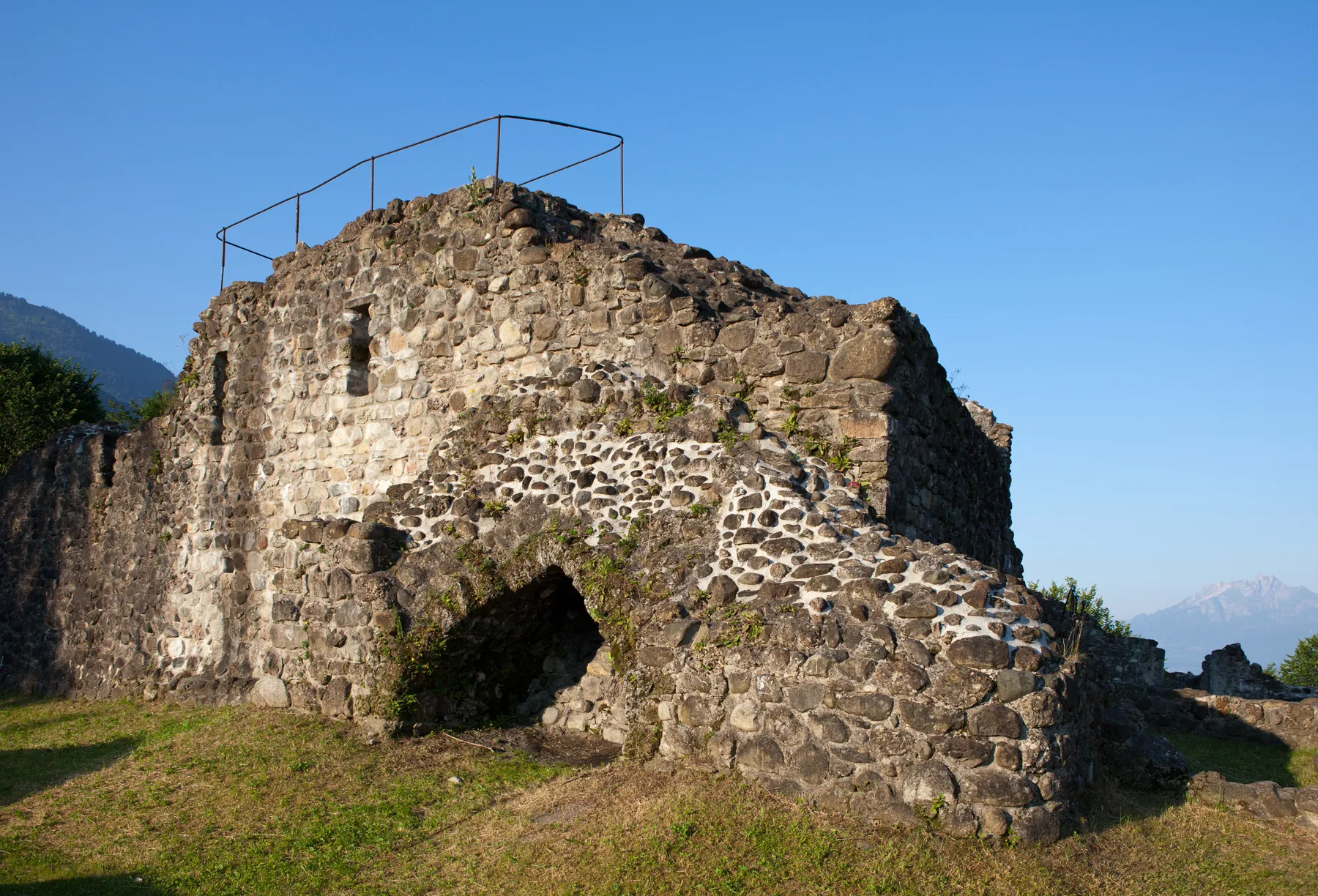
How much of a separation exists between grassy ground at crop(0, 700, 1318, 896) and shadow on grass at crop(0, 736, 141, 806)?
110mm

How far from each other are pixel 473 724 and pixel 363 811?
197cm

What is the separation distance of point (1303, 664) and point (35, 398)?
35.3 m

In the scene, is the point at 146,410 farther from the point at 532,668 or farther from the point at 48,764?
the point at 532,668

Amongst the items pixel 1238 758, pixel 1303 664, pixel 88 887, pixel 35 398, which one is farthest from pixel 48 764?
pixel 1303 664

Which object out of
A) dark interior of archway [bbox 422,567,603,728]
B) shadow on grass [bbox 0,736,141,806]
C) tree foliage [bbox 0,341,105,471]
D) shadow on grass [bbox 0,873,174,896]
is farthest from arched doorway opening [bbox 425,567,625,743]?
tree foliage [bbox 0,341,105,471]

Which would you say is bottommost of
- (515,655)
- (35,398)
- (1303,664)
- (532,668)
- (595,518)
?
(1303,664)

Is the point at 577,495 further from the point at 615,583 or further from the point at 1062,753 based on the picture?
the point at 1062,753

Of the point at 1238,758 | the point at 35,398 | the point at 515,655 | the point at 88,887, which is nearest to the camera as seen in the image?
the point at 88,887

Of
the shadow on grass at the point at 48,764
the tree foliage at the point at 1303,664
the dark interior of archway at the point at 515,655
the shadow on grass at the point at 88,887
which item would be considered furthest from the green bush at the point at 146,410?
the tree foliage at the point at 1303,664

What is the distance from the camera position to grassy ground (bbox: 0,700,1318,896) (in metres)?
5.66

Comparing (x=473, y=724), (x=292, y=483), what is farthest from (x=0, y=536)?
(x=473, y=724)

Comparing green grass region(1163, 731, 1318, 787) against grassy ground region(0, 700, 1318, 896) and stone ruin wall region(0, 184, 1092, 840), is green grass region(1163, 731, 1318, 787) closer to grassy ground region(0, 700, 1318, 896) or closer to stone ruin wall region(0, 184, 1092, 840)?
stone ruin wall region(0, 184, 1092, 840)

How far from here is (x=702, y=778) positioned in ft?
22.0

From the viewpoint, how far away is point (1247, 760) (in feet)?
33.8
